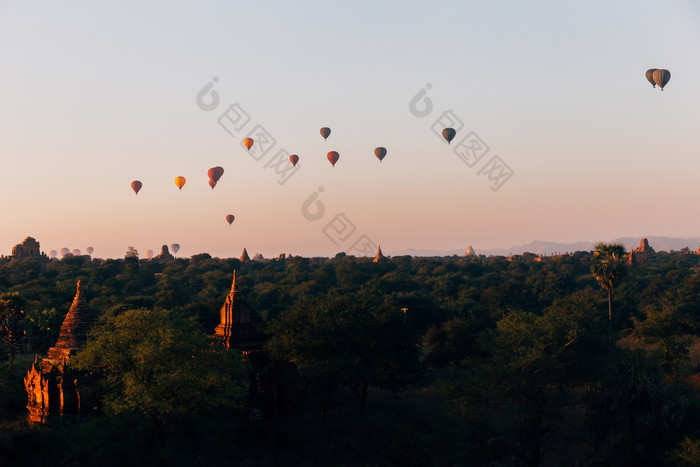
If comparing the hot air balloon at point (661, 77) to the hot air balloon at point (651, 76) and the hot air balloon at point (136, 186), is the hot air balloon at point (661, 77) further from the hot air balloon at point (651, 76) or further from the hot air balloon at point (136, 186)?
the hot air balloon at point (136, 186)

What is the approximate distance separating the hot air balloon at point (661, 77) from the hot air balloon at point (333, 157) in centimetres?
4293

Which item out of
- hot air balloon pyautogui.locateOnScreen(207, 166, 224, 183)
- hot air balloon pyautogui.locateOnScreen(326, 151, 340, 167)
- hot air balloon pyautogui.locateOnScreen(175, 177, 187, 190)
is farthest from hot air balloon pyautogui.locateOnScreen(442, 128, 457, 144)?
hot air balloon pyautogui.locateOnScreen(175, 177, 187, 190)

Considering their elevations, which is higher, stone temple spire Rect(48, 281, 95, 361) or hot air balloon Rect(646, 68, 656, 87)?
hot air balloon Rect(646, 68, 656, 87)

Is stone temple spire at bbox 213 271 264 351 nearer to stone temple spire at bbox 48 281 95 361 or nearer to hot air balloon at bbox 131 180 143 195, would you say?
stone temple spire at bbox 48 281 95 361

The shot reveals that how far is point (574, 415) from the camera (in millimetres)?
45188

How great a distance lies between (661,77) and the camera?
85.8 metres

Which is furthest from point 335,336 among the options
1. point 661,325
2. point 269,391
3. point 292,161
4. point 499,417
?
point 292,161

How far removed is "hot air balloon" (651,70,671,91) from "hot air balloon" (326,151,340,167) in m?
42.9

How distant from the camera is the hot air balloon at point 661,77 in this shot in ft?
280

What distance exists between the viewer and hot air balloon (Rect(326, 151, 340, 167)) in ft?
336

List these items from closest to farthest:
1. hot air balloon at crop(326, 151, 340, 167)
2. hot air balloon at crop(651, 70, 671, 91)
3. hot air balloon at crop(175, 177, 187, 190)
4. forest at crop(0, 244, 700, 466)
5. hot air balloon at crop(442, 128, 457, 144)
A: 1. forest at crop(0, 244, 700, 466)
2. hot air balloon at crop(651, 70, 671, 91)
3. hot air balloon at crop(442, 128, 457, 144)
4. hot air balloon at crop(326, 151, 340, 167)
5. hot air balloon at crop(175, 177, 187, 190)

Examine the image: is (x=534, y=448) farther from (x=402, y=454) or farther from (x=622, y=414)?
(x=402, y=454)

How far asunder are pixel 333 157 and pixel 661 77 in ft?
145

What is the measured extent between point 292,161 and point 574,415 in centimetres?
6835
